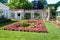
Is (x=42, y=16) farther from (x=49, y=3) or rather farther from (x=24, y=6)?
(x=24, y=6)

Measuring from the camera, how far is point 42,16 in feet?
139

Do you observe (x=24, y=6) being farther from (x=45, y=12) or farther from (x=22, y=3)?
(x=45, y=12)

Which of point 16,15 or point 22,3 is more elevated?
point 22,3

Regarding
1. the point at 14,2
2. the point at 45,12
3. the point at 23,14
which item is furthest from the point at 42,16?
the point at 14,2

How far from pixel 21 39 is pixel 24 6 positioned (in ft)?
136

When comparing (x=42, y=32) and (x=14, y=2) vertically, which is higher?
(x=14, y=2)

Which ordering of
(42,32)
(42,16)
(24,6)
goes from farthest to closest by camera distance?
(24,6) → (42,16) → (42,32)

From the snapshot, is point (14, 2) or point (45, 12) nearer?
point (45, 12)

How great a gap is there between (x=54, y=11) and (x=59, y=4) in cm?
189

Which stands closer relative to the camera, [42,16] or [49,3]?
[49,3]

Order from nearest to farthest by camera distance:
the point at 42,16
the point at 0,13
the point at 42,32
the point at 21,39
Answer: the point at 21,39, the point at 42,32, the point at 0,13, the point at 42,16

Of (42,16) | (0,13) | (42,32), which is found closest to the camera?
(42,32)

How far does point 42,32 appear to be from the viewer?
15.2 m

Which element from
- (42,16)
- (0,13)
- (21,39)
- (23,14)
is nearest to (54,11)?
(42,16)
